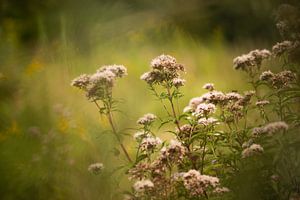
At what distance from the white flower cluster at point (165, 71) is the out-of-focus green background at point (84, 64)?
1.06 feet

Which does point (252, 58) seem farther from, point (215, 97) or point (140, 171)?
point (140, 171)

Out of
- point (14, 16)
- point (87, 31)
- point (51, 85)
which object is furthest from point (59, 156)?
point (14, 16)

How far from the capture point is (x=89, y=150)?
1.90m

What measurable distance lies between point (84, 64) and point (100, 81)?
0.62 m

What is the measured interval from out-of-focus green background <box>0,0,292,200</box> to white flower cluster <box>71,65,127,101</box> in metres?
0.17

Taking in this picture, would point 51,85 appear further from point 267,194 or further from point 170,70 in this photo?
point 267,194

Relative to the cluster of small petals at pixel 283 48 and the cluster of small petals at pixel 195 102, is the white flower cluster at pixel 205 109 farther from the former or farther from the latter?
the cluster of small petals at pixel 283 48

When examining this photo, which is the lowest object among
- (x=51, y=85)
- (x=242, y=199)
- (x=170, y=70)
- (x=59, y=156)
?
(x=242, y=199)

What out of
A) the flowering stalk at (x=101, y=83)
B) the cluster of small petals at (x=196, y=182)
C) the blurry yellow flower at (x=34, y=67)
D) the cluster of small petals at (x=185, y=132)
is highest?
the blurry yellow flower at (x=34, y=67)

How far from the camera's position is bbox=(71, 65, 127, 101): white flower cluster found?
1652mm

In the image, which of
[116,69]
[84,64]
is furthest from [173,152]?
[84,64]

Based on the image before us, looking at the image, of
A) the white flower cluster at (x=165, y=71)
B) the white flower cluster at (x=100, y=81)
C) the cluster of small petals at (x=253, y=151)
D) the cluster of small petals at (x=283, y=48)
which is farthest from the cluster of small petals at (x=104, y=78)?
the cluster of small petals at (x=283, y=48)

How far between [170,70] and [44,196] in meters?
0.74

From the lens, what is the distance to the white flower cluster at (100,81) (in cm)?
165
